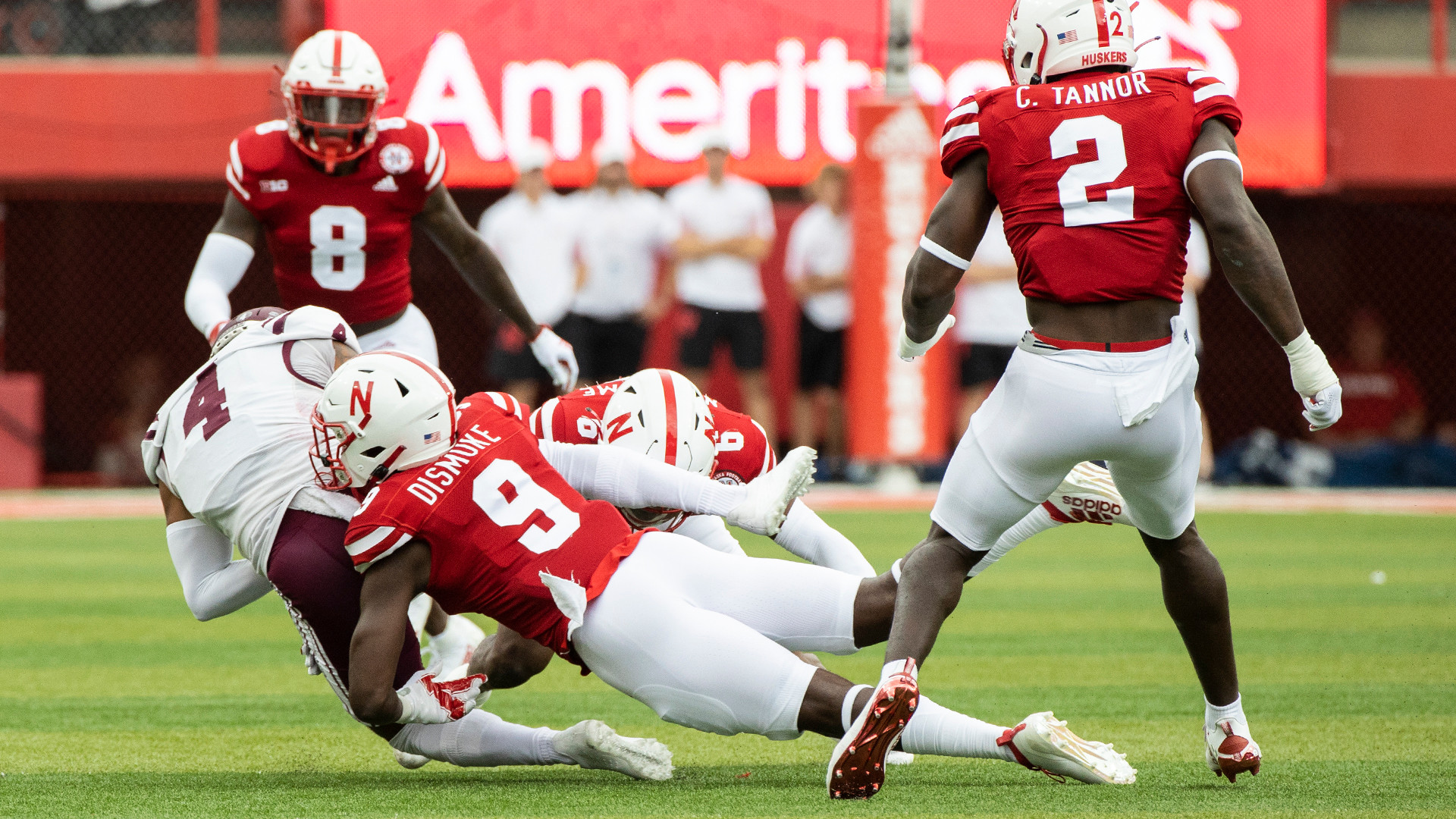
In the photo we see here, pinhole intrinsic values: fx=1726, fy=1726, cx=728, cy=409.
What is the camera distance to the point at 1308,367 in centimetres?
362

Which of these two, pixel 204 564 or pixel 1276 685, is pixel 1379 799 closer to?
pixel 1276 685

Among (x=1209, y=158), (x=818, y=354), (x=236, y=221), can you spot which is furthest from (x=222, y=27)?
(x=1209, y=158)

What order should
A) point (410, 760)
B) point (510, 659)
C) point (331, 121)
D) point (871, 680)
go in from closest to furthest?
point (410, 760)
point (510, 659)
point (871, 680)
point (331, 121)

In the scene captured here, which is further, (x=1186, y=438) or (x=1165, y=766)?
(x=1165, y=766)

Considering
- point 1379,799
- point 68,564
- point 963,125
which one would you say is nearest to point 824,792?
point 1379,799

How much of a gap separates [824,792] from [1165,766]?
34.6 inches

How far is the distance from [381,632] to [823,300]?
8.47 meters

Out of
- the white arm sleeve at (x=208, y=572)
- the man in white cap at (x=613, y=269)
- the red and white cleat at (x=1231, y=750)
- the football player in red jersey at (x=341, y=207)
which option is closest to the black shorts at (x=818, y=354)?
the man in white cap at (x=613, y=269)

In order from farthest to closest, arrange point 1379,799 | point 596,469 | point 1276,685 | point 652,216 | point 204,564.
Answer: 1. point 652,216
2. point 1276,685
3. point 204,564
4. point 596,469
5. point 1379,799

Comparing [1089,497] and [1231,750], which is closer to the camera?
[1231,750]

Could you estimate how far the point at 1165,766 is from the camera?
4.11m

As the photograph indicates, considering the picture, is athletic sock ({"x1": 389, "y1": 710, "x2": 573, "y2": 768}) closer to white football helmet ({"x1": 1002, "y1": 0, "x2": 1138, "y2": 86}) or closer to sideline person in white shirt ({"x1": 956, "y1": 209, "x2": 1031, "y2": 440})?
Result: white football helmet ({"x1": 1002, "y1": 0, "x2": 1138, "y2": 86})

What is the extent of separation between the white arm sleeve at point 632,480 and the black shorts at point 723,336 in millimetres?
7627

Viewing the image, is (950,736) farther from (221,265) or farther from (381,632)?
(221,265)
